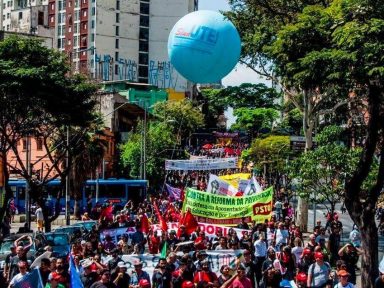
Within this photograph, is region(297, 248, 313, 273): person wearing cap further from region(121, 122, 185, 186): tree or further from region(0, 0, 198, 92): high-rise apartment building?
region(0, 0, 198, 92): high-rise apartment building

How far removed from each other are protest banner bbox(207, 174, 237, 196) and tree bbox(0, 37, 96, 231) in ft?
20.4

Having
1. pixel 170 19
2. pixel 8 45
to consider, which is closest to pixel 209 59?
pixel 8 45

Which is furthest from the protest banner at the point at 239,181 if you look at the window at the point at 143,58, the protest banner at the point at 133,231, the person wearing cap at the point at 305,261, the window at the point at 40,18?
the window at the point at 40,18

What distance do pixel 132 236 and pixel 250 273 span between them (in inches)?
288

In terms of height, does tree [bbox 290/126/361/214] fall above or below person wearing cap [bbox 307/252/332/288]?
above

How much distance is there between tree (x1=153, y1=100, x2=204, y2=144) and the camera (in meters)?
83.9

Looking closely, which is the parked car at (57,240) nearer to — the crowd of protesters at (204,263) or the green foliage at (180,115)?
the crowd of protesters at (204,263)

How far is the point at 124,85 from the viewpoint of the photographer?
322ft

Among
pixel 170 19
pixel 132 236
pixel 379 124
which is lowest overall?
pixel 132 236

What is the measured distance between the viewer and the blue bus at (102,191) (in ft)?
168

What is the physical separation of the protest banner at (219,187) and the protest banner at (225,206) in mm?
3437

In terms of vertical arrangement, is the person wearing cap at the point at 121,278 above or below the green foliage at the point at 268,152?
below

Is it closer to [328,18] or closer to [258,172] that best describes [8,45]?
[328,18]

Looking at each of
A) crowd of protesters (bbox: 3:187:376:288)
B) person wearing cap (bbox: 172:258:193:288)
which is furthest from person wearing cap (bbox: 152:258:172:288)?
person wearing cap (bbox: 172:258:193:288)
